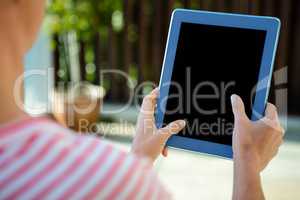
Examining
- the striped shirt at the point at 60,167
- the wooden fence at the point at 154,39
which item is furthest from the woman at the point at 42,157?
the wooden fence at the point at 154,39

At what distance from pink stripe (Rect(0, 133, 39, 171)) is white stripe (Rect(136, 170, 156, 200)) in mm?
135

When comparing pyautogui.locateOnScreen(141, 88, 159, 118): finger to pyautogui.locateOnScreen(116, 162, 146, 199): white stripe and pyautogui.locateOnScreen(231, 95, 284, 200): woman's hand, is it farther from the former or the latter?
pyautogui.locateOnScreen(116, 162, 146, 199): white stripe

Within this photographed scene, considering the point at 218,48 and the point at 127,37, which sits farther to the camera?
the point at 127,37

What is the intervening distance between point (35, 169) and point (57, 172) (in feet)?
0.08

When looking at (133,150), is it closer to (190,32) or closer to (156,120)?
(156,120)

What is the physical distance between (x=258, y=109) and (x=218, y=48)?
0.53 ft

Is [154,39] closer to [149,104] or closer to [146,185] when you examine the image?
[149,104]

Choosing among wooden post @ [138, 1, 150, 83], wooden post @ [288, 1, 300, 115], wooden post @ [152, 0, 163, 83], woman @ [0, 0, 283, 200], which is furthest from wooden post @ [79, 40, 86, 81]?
woman @ [0, 0, 283, 200]

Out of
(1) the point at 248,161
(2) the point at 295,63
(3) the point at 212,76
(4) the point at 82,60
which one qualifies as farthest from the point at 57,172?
(4) the point at 82,60

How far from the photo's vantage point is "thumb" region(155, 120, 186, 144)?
3.66 ft

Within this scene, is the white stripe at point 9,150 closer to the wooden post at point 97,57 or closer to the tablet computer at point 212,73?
the tablet computer at point 212,73

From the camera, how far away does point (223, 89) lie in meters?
1.11

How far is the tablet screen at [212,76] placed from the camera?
42.6 inches

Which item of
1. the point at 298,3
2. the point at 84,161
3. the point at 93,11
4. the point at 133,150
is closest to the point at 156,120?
the point at 133,150
